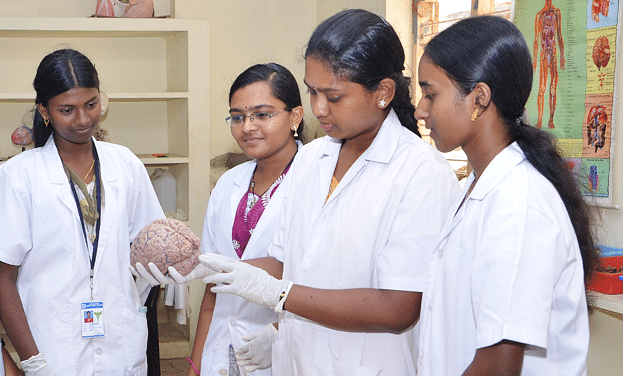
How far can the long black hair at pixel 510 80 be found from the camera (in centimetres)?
98

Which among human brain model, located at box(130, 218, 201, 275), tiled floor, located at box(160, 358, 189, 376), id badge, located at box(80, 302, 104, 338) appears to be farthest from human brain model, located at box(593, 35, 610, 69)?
tiled floor, located at box(160, 358, 189, 376)

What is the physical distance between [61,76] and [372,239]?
3.93 ft

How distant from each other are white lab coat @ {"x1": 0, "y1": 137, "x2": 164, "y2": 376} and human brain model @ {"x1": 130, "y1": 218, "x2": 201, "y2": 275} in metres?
0.34

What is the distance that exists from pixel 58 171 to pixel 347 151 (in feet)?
3.31

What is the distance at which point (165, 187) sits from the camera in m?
3.74

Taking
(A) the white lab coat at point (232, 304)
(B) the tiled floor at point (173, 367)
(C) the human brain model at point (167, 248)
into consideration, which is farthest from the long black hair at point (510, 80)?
(B) the tiled floor at point (173, 367)

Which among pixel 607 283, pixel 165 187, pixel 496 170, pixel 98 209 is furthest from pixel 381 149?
pixel 165 187

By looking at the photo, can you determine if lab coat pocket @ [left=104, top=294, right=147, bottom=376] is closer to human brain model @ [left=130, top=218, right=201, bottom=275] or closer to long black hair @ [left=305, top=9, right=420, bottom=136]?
human brain model @ [left=130, top=218, right=201, bottom=275]

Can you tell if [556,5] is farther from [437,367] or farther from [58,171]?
[58,171]

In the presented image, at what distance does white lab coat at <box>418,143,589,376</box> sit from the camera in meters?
0.87

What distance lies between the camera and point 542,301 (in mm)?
869

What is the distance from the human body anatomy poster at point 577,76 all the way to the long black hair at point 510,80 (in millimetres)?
922

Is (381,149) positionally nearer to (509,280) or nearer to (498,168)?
(498,168)

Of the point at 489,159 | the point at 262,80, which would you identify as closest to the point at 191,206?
the point at 262,80
